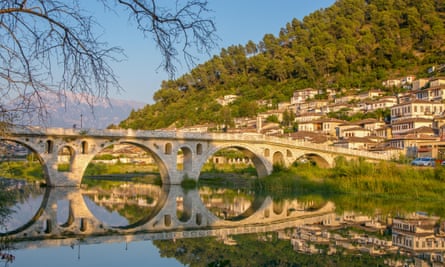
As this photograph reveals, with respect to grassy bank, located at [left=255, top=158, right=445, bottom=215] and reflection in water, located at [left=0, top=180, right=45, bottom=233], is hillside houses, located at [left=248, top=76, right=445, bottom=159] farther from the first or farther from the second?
reflection in water, located at [left=0, top=180, right=45, bottom=233]

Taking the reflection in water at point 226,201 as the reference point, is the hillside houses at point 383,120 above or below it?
above

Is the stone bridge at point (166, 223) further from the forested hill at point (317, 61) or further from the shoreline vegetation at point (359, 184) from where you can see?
the forested hill at point (317, 61)

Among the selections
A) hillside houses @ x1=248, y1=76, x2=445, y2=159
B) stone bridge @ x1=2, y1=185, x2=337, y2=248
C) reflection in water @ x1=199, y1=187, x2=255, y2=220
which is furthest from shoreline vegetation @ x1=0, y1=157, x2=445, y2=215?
hillside houses @ x1=248, y1=76, x2=445, y2=159

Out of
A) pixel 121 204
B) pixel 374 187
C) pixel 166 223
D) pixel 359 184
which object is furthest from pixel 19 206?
pixel 374 187

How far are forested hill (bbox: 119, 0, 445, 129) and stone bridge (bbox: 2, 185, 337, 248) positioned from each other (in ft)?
146

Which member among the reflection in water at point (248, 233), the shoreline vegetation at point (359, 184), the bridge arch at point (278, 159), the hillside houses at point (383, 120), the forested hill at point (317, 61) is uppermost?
the forested hill at point (317, 61)

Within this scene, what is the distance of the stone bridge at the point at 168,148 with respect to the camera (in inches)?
1369

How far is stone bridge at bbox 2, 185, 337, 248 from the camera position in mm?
16859

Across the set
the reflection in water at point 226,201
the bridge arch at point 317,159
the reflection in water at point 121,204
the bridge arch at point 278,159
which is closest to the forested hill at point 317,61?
the bridge arch at point 317,159

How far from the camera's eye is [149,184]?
41844 mm

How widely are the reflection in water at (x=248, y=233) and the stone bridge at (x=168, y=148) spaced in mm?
6690

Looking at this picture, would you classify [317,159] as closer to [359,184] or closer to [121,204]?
[359,184]

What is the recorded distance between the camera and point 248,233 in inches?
703

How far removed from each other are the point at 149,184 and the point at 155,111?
179 feet
